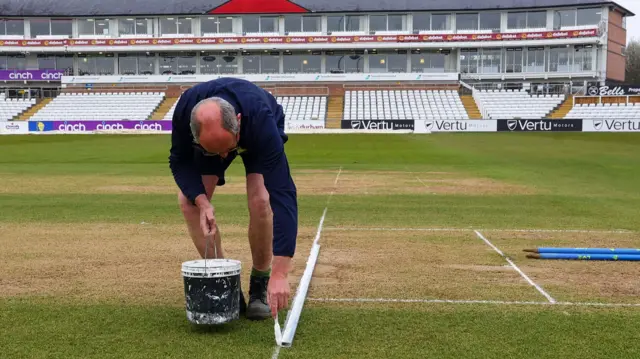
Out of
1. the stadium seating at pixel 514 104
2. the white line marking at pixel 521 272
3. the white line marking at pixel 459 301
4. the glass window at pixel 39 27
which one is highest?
the glass window at pixel 39 27

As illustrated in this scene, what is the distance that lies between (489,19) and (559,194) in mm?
62851

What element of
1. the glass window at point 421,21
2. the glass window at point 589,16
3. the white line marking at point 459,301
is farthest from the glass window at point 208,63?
the white line marking at point 459,301

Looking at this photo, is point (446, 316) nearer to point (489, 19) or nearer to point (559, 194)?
point (559, 194)

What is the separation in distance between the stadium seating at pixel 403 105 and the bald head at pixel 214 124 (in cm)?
5885

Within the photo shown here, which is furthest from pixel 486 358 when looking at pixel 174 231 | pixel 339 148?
pixel 339 148

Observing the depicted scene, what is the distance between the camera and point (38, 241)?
29.7 ft

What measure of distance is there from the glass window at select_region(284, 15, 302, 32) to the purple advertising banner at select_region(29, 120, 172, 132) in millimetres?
22489

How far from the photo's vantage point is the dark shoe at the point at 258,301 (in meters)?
5.32

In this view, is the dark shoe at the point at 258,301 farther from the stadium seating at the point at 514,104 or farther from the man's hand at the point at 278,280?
the stadium seating at the point at 514,104

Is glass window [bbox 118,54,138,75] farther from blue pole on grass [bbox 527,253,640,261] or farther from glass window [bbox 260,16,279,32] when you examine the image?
blue pole on grass [bbox 527,253,640,261]

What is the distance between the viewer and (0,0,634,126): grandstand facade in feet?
233

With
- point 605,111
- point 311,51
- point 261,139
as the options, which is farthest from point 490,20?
point 261,139

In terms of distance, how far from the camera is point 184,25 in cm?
7800

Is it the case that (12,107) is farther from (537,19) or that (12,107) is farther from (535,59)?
(537,19)
